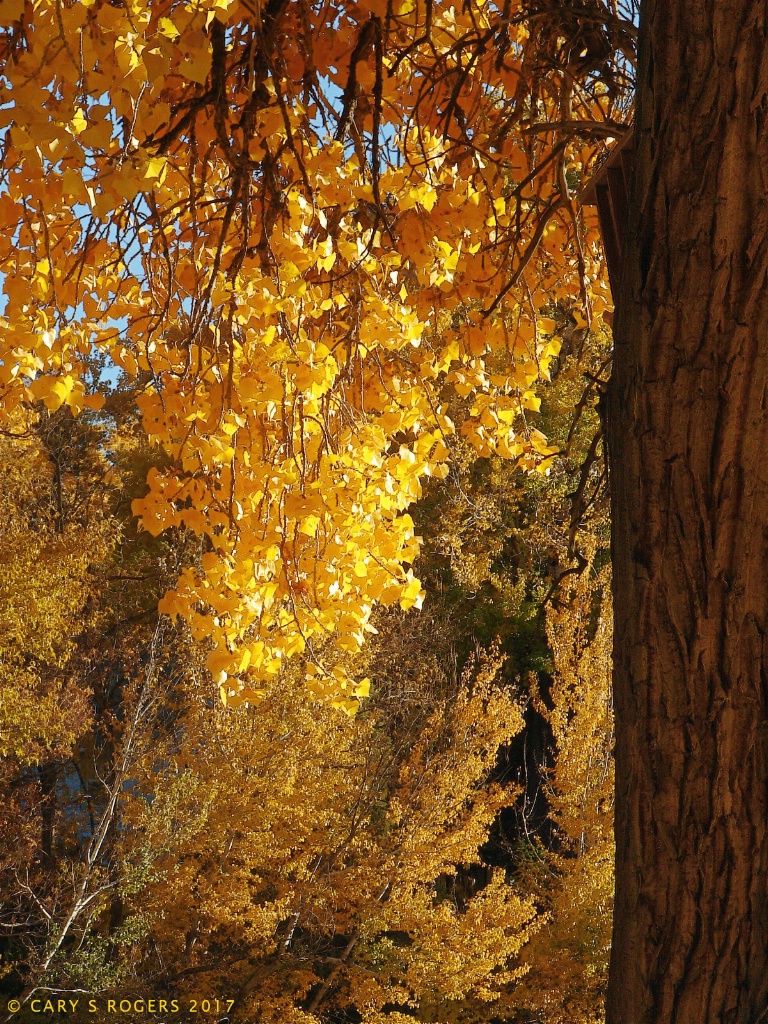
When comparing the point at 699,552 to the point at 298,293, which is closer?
the point at 699,552

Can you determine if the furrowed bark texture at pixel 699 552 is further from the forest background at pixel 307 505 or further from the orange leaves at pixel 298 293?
the orange leaves at pixel 298 293

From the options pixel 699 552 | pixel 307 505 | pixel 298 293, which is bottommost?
pixel 699 552

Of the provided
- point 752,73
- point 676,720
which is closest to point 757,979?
point 676,720

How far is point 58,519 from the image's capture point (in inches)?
486

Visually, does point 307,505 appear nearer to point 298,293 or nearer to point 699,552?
point 298,293

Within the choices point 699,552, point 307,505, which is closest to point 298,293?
point 307,505

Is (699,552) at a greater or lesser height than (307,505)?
lesser

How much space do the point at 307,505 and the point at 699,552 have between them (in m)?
1.26

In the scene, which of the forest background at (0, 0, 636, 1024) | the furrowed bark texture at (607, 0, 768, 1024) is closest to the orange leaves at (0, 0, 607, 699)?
the forest background at (0, 0, 636, 1024)

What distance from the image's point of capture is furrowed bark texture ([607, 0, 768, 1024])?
1.35m

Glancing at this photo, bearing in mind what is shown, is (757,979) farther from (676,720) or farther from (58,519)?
(58,519)

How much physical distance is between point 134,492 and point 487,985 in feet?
31.4

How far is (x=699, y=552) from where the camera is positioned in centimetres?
140

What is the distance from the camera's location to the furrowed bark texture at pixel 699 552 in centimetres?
135
